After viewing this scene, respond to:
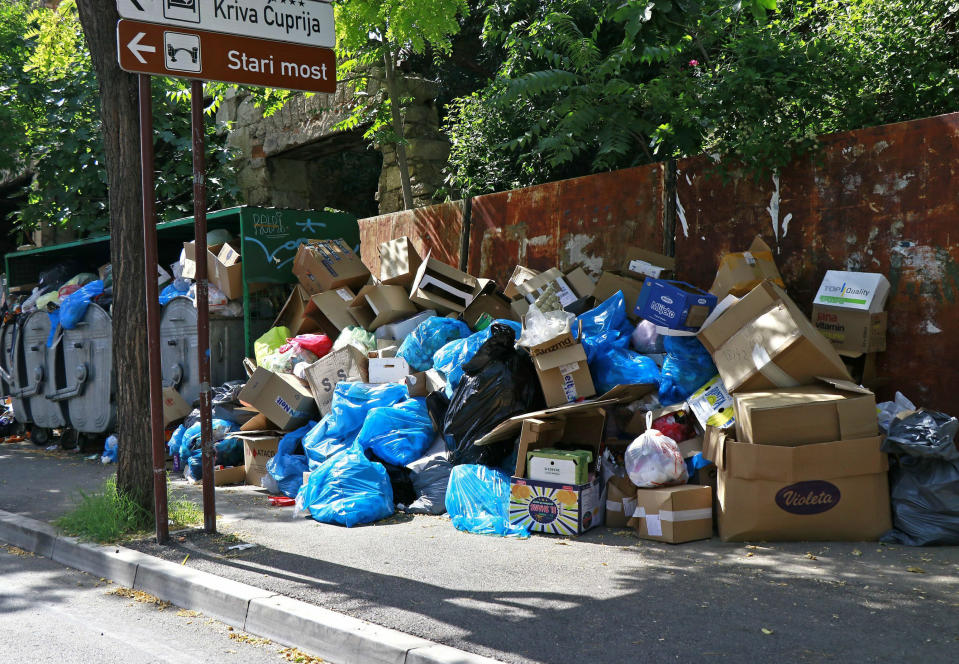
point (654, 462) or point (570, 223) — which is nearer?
point (654, 462)

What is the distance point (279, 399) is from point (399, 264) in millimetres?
1708

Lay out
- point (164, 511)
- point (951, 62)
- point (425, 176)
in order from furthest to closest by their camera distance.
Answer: point (425, 176)
point (951, 62)
point (164, 511)

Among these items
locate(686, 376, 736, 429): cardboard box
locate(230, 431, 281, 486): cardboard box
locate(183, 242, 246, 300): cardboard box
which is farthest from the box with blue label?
locate(183, 242, 246, 300): cardboard box

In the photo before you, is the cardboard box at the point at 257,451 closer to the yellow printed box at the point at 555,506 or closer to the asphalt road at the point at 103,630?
the asphalt road at the point at 103,630

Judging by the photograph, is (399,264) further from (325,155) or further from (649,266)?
(325,155)

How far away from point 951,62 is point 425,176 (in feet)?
23.9

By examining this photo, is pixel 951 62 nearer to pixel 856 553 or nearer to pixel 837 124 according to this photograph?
pixel 837 124

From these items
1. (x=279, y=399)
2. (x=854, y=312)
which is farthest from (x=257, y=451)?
(x=854, y=312)

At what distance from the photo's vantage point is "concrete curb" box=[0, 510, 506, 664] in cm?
324

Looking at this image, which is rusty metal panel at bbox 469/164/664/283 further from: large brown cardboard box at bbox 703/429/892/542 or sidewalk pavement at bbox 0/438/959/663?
sidewalk pavement at bbox 0/438/959/663

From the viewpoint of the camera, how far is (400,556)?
4.62 meters

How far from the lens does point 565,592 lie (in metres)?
3.87

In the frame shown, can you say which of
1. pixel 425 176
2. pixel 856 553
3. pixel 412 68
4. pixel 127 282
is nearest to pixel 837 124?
pixel 856 553

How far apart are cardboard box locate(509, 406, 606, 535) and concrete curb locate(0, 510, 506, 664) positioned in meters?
1.70
